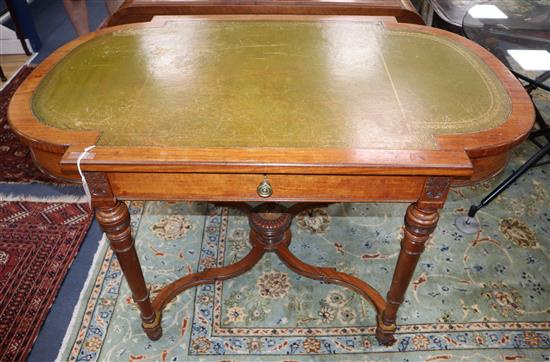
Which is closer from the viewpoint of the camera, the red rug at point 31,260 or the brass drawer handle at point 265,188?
the brass drawer handle at point 265,188

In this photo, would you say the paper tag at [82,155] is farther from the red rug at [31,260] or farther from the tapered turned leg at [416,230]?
the red rug at [31,260]

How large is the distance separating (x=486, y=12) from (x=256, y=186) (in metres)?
1.70

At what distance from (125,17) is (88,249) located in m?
1.02

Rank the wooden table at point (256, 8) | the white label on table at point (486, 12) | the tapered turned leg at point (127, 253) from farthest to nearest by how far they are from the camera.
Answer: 1. the white label on table at point (486, 12)
2. the wooden table at point (256, 8)
3. the tapered turned leg at point (127, 253)

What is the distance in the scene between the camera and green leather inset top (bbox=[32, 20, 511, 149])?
1.00 m

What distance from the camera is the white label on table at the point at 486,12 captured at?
203 cm

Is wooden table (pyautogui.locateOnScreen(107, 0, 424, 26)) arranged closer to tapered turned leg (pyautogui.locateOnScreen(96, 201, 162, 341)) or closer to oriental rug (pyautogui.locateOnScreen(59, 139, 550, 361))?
oriental rug (pyautogui.locateOnScreen(59, 139, 550, 361))

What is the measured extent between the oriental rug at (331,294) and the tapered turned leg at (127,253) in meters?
0.11

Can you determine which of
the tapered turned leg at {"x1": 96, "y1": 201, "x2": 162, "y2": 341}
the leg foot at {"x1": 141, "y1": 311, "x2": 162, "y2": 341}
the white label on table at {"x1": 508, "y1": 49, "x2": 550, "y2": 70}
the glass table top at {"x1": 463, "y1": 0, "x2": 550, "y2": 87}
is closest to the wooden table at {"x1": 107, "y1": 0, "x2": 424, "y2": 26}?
the glass table top at {"x1": 463, "y1": 0, "x2": 550, "y2": 87}

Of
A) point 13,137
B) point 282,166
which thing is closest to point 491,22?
point 282,166

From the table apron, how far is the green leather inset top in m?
0.08

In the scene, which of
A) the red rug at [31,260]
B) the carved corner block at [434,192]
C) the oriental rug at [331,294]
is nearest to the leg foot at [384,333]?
the oriental rug at [331,294]

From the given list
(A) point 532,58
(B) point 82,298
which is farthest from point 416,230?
(B) point 82,298

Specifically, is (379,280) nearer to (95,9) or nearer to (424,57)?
(424,57)
